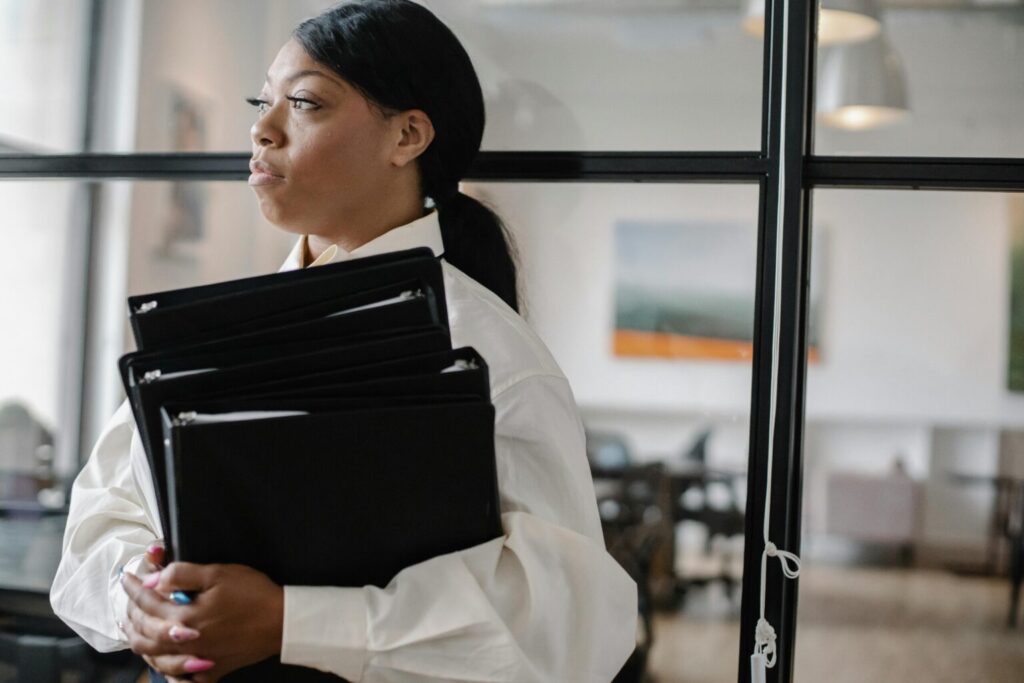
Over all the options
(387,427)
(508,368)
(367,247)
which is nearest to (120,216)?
(367,247)

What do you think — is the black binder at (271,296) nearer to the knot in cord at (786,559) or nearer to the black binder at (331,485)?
the black binder at (331,485)

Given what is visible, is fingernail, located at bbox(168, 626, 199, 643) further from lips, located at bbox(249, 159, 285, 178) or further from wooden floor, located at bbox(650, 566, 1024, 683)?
wooden floor, located at bbox(650, 566, 1024, 683)

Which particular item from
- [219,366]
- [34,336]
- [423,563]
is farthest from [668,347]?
[34,336]

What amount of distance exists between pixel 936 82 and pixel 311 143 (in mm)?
931

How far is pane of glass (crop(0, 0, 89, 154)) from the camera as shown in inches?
75.8

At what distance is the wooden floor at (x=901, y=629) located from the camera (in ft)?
5.37

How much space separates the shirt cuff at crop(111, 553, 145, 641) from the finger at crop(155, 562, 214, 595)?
0.18m

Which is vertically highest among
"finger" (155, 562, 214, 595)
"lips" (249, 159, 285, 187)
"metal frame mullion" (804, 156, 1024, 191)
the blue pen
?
"metal frame mullion" (804, 156, 1024, 191)

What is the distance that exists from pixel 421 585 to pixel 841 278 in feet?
3.00

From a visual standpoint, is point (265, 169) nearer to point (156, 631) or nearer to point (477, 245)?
point (477, 245)

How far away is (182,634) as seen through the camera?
969 millimetres

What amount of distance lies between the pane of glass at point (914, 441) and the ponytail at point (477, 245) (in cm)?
50

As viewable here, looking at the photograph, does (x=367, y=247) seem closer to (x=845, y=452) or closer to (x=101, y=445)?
(x=101, y=445)

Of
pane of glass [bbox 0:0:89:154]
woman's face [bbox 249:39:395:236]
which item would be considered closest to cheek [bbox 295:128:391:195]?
woman's face [bbox 249:39:395:236]
